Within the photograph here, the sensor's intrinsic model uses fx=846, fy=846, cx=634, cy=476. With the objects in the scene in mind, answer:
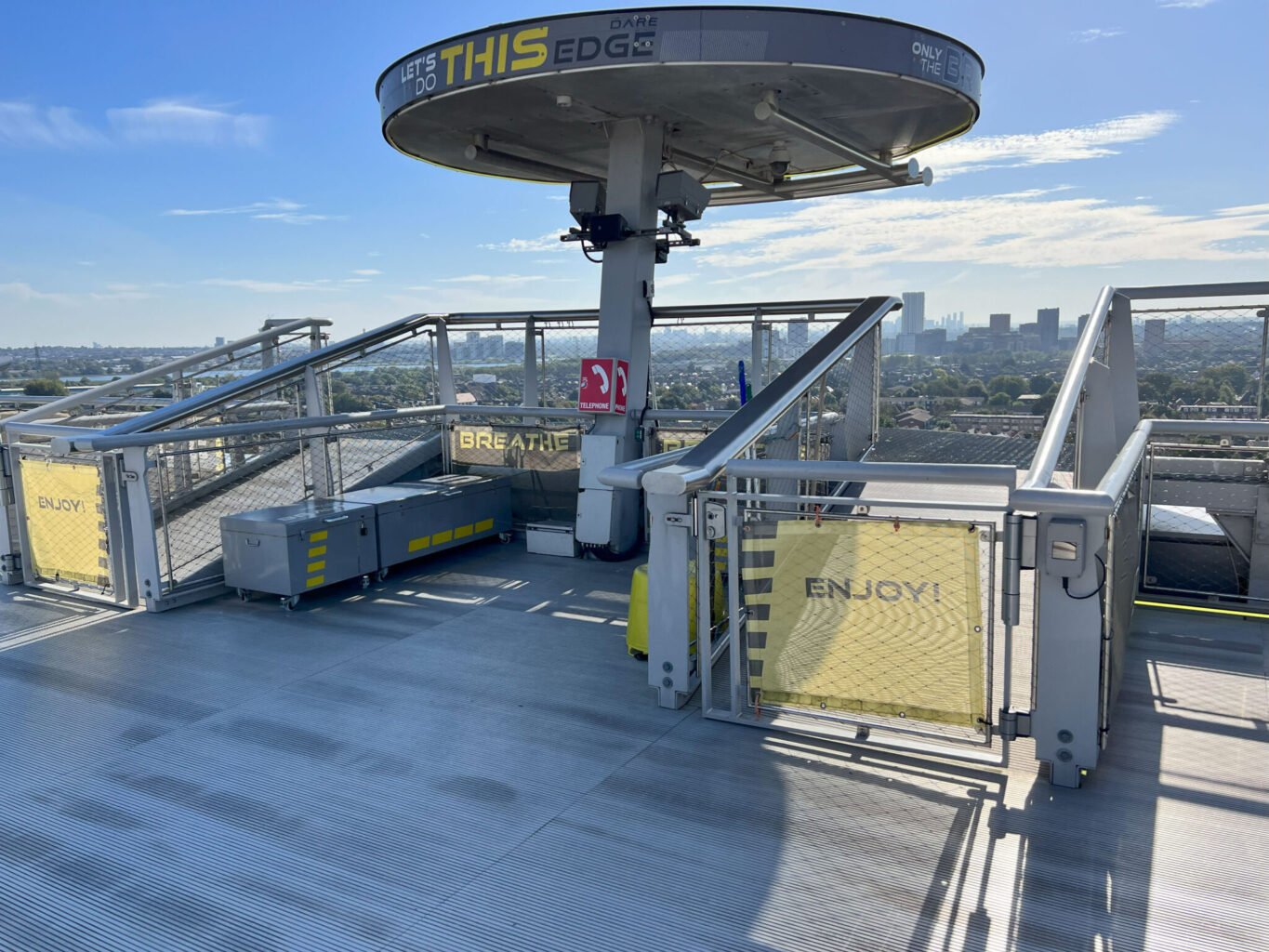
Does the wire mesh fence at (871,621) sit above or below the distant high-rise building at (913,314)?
below

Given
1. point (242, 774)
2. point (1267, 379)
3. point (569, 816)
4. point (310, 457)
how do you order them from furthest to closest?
point (310, 457)
point (1267, 379)
point (242, 774)
point (569, 816)

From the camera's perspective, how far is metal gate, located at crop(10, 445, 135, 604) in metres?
7.76

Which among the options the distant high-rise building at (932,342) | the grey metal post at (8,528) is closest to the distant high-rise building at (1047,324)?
the distant high-rise building at (932,342)

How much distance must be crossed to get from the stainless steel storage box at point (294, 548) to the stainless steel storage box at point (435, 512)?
39 centimetres

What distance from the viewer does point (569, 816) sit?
415 centimetres

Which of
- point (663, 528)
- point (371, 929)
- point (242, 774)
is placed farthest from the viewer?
point (663, 528)

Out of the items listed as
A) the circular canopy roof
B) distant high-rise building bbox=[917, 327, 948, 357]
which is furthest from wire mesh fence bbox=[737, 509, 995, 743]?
distant high-rise building bbox=[917, 327, 948, 357]

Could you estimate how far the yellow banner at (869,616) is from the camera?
4453 mm

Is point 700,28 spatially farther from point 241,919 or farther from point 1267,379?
point 241,919

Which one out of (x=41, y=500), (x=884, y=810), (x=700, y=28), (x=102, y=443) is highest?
(x=700, y=28)

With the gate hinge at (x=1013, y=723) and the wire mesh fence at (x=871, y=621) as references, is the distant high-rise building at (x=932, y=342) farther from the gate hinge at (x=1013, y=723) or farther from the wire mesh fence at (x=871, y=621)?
the gate hinge at (x=1013, y=723)

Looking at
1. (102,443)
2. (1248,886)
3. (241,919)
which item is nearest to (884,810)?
(1248,886)

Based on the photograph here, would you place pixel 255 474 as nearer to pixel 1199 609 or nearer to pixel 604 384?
pixel 604 384

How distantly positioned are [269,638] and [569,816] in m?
3.93
